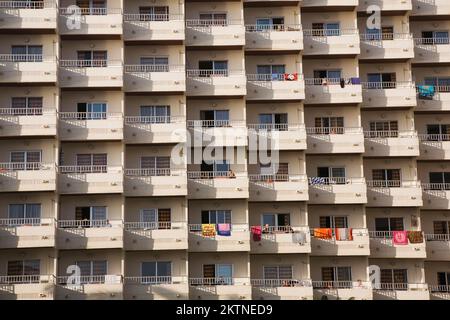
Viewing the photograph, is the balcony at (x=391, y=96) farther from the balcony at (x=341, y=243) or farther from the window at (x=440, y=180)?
the balcony at (x=341, y=243)

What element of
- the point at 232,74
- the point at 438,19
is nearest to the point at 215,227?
the point at 232,74

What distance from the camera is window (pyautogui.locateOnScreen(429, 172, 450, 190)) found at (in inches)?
2603

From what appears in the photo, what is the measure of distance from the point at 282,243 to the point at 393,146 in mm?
10851

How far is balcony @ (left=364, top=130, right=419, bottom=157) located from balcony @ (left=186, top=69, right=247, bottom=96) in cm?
983

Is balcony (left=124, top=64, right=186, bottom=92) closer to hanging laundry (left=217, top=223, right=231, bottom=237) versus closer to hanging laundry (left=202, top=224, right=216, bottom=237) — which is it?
hanging laundry (left=202, top=224, right=216, bottom=237)

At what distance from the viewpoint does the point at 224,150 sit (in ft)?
209

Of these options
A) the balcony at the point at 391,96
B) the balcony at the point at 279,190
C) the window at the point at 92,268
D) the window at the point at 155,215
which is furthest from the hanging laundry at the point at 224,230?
the balcony at the point at 391,96

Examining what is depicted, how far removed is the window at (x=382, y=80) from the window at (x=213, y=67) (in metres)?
10.7

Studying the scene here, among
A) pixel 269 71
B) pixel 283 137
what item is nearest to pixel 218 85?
pixel 269 71

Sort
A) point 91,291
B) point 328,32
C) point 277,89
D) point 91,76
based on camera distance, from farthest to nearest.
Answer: point 328,32
point 277,89
point 91,76
point 91,291

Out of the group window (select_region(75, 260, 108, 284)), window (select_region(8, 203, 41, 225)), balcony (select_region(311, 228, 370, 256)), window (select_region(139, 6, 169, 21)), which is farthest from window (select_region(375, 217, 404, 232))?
window (select_region(8, 203, 41, 225))

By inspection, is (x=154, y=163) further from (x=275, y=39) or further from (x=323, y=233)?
(x=323, y=233)

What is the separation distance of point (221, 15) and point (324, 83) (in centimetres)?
897

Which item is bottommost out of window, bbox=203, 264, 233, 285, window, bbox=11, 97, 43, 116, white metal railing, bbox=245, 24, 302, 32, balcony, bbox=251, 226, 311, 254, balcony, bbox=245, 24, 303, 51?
window, bbox=203, 264, 233, 285
